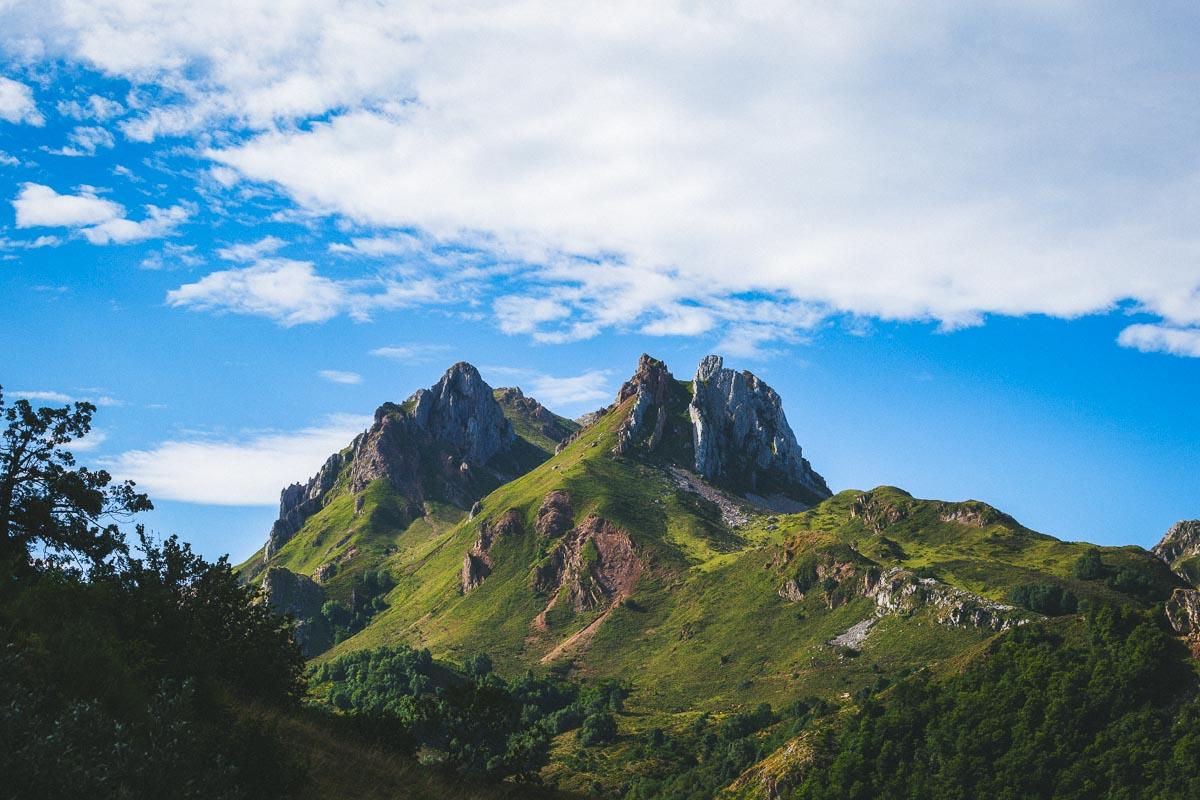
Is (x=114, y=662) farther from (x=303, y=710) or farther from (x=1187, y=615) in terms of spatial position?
(x=1187, y=615)

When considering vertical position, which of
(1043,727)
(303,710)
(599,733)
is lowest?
(599,733)

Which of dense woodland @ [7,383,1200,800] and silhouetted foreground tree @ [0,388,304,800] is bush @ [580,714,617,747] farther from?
silhouetted foreground tree @ [0,388,304,800]

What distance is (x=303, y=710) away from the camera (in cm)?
4731

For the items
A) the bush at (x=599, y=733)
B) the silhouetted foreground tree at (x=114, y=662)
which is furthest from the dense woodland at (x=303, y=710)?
the bush at (x=599, y=733)

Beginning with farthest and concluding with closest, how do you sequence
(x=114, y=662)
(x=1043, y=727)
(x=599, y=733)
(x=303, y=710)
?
(x=599, y=733)
(x=1043, y=727)
(x=303, y=710)
(x=114, y=662)

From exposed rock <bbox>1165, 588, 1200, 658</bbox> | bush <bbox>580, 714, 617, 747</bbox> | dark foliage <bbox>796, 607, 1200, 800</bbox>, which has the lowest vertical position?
bush <bbox>580, 714, 617, 747</bbox>

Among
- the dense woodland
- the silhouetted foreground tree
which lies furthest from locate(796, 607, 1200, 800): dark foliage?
the silhouetted foreground tree

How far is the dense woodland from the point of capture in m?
17.6

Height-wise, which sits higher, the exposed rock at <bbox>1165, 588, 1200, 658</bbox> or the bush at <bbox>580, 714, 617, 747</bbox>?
the exposed rock at <bbox>1165, 588, 1200, 658</bbox>

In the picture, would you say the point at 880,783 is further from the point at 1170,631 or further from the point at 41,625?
the point at 41,625

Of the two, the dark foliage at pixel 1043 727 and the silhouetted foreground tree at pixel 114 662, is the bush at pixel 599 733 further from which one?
the silhouetted foreground tree at pixel 114 662

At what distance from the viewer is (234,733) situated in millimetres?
23156

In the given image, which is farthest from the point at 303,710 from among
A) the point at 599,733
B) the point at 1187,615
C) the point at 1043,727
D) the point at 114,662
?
the point at 599,733

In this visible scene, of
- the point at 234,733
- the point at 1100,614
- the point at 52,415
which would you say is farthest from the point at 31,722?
the point at 1100,614
